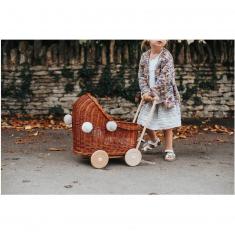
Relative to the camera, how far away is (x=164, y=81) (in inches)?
212

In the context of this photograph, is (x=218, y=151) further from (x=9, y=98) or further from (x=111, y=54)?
(x=9, y=98)

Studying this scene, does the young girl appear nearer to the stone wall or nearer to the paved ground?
the paved ground

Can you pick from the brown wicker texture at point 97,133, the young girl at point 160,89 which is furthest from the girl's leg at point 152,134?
the brown wicker texture at point 97,133

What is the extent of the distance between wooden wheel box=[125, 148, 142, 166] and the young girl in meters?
0.48

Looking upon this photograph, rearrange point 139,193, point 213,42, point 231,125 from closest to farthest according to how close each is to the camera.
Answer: point 139,193 → point 231,125 → point 213,42

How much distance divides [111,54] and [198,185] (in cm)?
540

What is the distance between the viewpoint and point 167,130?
18.5 feet

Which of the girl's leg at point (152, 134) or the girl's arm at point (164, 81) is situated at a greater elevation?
the girl's arm at point (164, 81)

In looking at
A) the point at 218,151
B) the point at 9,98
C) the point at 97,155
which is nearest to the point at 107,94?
the point at 9,98

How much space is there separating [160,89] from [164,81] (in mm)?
101

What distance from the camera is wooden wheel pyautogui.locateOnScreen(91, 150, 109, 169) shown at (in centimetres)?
509

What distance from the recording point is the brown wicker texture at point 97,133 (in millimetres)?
5035

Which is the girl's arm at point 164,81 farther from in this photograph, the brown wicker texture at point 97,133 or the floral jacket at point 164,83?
the brown wicker texture at point 97,133

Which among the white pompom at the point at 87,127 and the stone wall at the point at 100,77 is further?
the stone wall at the point at 100,77
